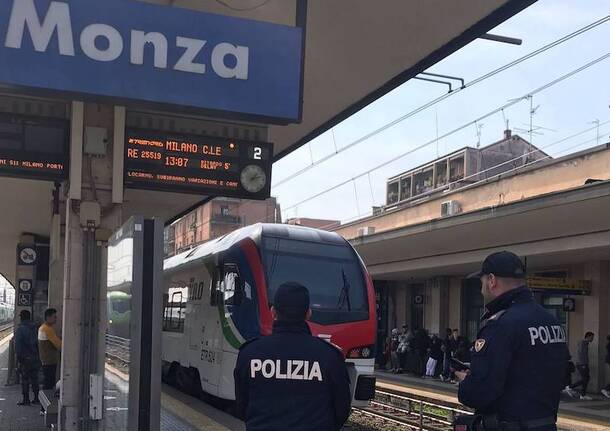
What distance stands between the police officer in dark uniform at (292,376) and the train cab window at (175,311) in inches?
449

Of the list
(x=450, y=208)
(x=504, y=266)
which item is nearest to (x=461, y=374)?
(x=504, y=266)

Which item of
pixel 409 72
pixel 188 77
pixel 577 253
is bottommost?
pixel 577 253

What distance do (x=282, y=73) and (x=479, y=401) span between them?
3.27 meters

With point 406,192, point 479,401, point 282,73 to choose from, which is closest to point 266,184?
point 282,73

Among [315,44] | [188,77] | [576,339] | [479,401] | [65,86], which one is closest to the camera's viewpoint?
[479,401]

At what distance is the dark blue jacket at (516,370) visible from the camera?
315cm

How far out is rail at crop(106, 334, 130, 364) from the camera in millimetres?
4246

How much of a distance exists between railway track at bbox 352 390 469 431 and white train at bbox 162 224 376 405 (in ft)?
6.99

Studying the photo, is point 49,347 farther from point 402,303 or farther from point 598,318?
point 402,303

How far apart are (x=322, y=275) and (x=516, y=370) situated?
767cm

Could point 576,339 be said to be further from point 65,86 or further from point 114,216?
point 65,86

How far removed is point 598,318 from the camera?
17.4 meters

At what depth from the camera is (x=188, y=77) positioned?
5395 mm

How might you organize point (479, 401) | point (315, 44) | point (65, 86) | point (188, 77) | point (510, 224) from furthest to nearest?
point (510, 224) → point (315, 44) → point (188, 77) → point (65, 86) → point (479, 401)
